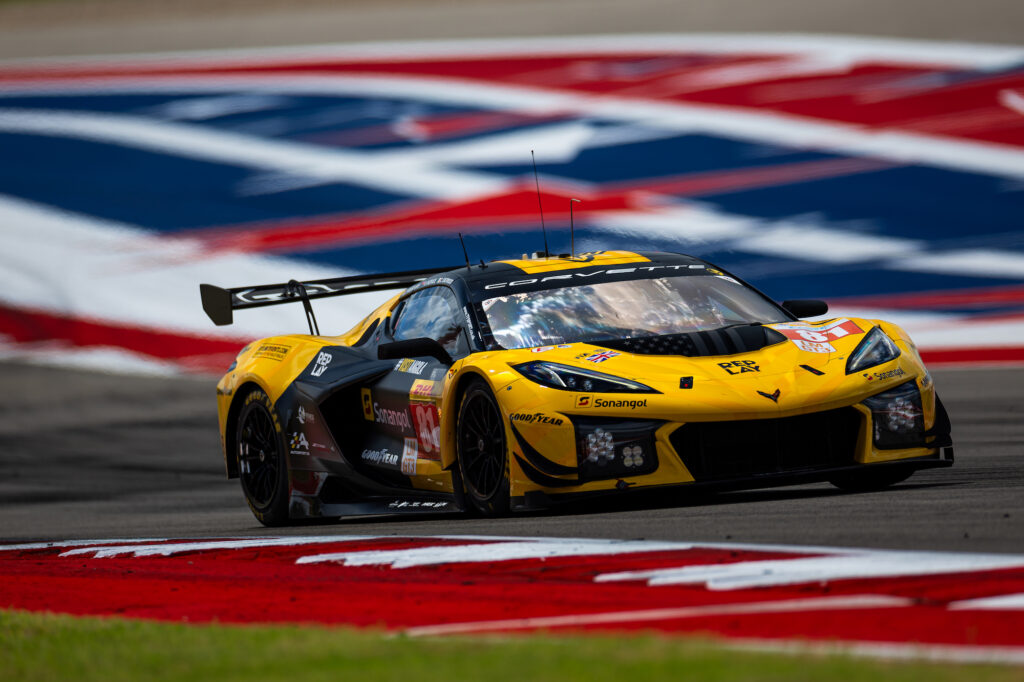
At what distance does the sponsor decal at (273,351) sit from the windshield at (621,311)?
1.78 m

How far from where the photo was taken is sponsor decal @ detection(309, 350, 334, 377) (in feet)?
29.3

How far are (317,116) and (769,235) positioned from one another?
267 inches

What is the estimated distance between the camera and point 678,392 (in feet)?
22.8

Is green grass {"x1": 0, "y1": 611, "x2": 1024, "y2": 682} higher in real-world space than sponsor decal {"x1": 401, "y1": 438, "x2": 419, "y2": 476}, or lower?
lower

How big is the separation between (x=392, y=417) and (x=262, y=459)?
144cm

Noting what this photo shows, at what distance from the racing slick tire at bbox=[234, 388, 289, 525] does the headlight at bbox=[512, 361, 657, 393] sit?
243 centimetres

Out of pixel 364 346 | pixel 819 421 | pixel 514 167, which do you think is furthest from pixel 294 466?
pixel 514 167

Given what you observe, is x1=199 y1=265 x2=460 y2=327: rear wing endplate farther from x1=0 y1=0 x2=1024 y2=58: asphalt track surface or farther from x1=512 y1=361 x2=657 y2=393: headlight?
x1=0 y1=0 x2=1024 y2=58: asphalt track surface

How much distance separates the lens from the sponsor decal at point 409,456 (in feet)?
26.6

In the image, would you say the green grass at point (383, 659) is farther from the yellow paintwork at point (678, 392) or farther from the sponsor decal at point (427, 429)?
the sponsor decal at point (427, 429)

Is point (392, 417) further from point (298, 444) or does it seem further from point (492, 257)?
point (492, 257)

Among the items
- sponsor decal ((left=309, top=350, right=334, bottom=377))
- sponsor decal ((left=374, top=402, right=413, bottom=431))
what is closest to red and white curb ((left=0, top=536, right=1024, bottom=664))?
sponsor decal ((left=374, top=402, right=413, bottom=431))

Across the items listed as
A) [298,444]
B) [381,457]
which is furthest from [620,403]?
[298,444]

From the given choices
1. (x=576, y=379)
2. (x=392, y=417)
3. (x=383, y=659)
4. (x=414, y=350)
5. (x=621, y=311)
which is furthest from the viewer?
(x=392, y=417)
